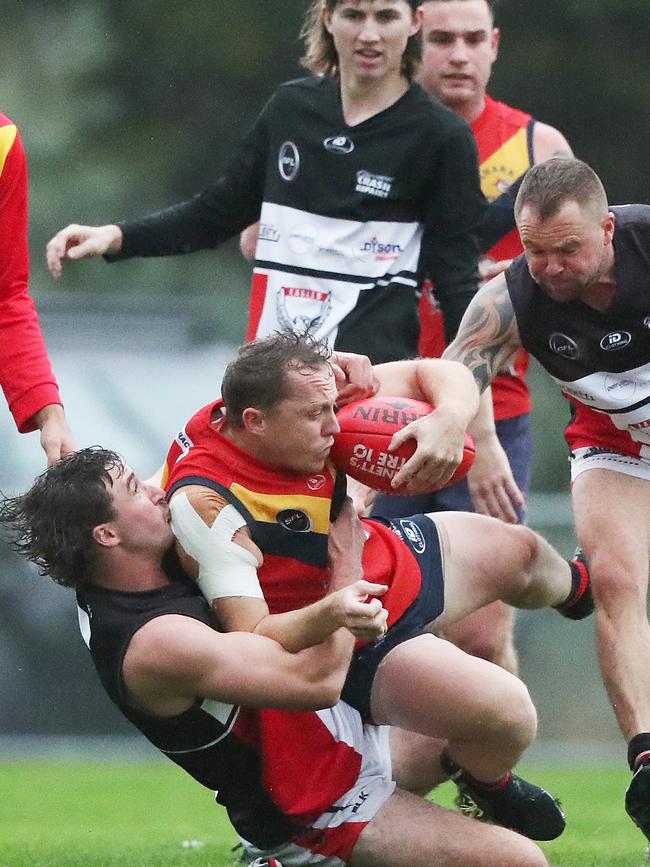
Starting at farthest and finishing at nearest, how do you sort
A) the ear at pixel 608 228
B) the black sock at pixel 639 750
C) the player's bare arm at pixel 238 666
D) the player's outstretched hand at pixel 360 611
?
1. the ear at pixel 608 228
2. the black sock at pixel 639 750
3. the player's bare arm at pixel 238 666
4. the player's outstretched hand at pixel 360 611

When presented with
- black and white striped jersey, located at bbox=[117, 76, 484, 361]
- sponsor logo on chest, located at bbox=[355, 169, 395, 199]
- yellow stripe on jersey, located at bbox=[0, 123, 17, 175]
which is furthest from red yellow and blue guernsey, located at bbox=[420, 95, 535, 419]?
yellow stripe on jersey, located at bbox=[0, 123, 17, 175]

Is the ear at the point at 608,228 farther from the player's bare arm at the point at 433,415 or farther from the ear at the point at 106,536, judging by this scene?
the ear at the point at 106,536

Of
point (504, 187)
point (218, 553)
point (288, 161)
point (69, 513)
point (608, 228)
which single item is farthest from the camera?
point (504, 187)

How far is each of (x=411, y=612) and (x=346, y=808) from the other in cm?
55

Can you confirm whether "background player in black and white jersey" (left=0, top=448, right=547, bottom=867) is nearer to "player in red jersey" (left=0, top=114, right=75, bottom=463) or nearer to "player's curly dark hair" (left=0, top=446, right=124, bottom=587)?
"player's curly dark hair" (left=0, top=446, right=124, bottom=587)

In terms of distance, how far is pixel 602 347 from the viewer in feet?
17.3

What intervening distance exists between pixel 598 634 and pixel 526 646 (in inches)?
224

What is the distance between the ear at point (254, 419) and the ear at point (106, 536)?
44cm

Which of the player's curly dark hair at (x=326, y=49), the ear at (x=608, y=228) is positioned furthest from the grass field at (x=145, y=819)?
the player's curly dark hair at (x=326, y=49)

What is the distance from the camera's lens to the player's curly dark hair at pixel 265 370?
4453mm

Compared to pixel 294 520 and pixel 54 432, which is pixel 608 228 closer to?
pixel 294 520

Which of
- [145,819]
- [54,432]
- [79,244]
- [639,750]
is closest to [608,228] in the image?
[639,750]

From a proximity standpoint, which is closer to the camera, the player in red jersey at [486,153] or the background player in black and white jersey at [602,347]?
the background player in black and white jersey at [602,347]

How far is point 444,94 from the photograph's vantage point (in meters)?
6.76
